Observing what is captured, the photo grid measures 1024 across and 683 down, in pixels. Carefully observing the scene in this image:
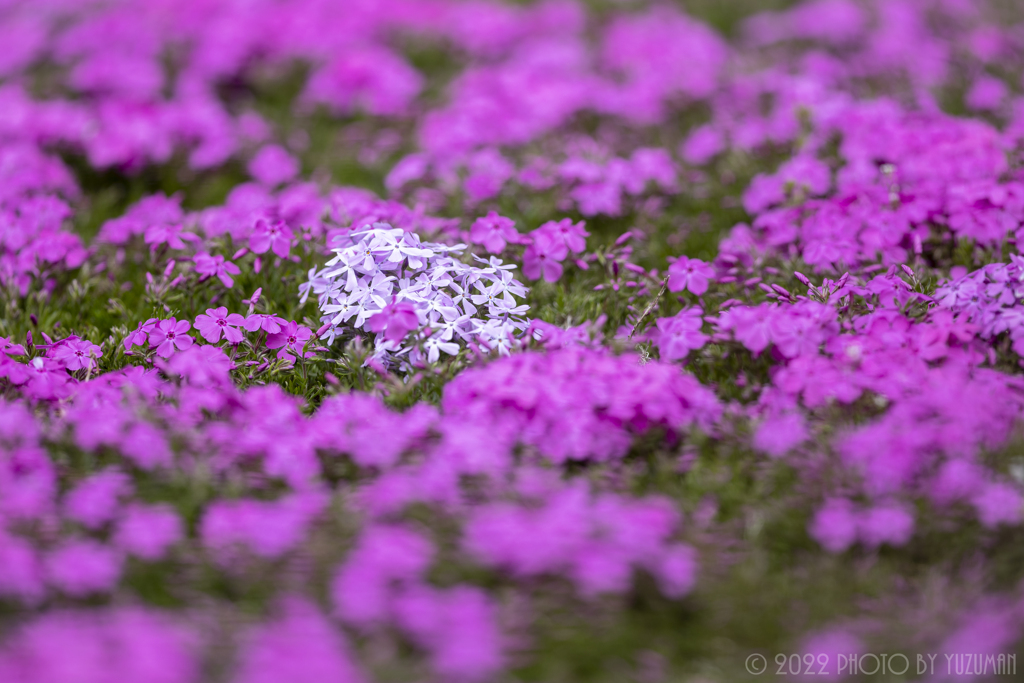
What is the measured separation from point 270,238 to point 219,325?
617 millimetres

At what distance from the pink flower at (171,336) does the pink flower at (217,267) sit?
15.7 inches

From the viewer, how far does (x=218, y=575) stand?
275 centimetres

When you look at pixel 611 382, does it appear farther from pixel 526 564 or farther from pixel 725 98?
pixel 725 98

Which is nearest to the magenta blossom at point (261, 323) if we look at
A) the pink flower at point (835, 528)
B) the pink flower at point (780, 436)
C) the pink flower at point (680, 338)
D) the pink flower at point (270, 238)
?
the pink flower at point (270, 238)

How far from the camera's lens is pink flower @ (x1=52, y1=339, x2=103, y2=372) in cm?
367

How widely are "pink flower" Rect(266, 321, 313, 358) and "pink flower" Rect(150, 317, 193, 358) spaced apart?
0.34 meters

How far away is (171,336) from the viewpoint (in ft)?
12.4

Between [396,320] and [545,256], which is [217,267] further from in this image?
[545,256]

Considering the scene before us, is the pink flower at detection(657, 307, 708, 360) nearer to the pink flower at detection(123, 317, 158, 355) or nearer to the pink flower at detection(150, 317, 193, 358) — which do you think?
the pink flower at detection(150, 317, 193, 358)

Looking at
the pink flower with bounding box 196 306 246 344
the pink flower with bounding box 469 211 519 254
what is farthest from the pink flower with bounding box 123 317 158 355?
the pink flower with bounding box 469 211 519 254

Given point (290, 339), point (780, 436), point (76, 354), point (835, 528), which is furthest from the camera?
point (290, 339)

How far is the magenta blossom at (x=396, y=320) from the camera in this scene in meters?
3.43

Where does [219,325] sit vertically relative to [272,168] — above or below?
below

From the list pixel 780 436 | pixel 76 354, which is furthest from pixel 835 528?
pixel 76 354
